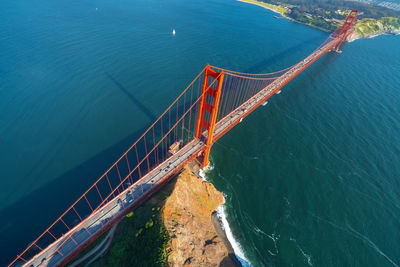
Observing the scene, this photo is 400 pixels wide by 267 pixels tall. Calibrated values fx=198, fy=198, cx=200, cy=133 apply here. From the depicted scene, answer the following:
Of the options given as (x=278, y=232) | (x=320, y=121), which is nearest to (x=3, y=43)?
(x=278, y=232)

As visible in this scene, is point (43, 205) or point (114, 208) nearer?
point (114, 208)

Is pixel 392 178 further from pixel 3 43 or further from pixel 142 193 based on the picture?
pixel 3 43

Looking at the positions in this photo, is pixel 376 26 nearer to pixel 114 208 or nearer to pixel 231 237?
pixel 231 237

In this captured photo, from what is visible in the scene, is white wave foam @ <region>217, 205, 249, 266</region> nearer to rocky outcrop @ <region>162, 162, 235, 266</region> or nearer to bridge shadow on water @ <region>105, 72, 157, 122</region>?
rocky outcrop @ <region>162, 162, 235, 266</region>

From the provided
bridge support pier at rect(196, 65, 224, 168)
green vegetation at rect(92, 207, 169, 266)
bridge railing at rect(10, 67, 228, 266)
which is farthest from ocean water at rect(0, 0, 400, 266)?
green vegetation at rect(92, 207, 169, 266)

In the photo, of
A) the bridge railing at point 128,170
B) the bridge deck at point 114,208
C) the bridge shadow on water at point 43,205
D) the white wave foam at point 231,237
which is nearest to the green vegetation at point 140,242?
the bridge deck at point 114,208

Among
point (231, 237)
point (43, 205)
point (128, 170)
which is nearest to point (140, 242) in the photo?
point (231, 237)
